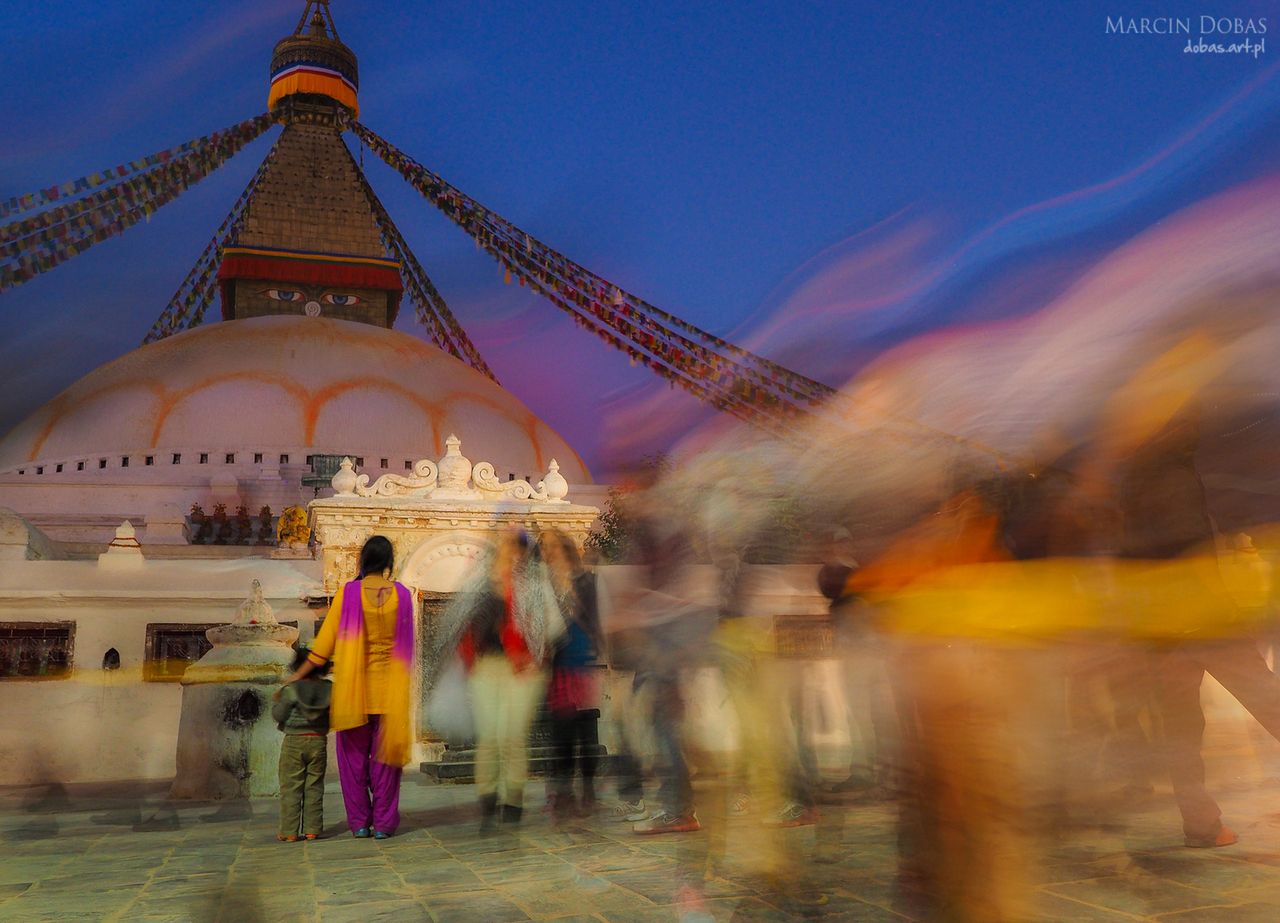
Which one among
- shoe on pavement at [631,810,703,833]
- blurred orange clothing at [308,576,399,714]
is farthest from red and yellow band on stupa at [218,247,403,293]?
shoe on pavement at [631,810,703,833]

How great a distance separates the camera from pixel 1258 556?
18.8 ft

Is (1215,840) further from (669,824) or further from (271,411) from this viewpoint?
(271,411)

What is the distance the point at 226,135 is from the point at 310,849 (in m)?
34.1

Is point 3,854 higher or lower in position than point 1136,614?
lower

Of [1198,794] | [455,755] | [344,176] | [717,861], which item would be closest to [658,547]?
[717,861]

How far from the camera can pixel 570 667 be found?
5.83 m

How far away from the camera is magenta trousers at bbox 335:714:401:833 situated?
5324 mm

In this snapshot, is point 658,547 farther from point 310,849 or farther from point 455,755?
point 455,755

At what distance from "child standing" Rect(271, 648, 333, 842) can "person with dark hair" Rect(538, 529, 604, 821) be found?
4.40 feet

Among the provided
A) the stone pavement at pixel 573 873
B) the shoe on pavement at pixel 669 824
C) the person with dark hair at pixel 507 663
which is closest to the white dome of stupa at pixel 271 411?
the person with dark hair at pixel 507 663

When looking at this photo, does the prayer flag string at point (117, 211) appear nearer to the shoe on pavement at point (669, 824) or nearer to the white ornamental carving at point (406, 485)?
the white ornamental carving at point (406, 485)

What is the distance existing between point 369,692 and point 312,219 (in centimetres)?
3594

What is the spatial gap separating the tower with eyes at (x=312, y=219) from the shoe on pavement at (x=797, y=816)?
113 ft

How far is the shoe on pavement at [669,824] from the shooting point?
194 inches
